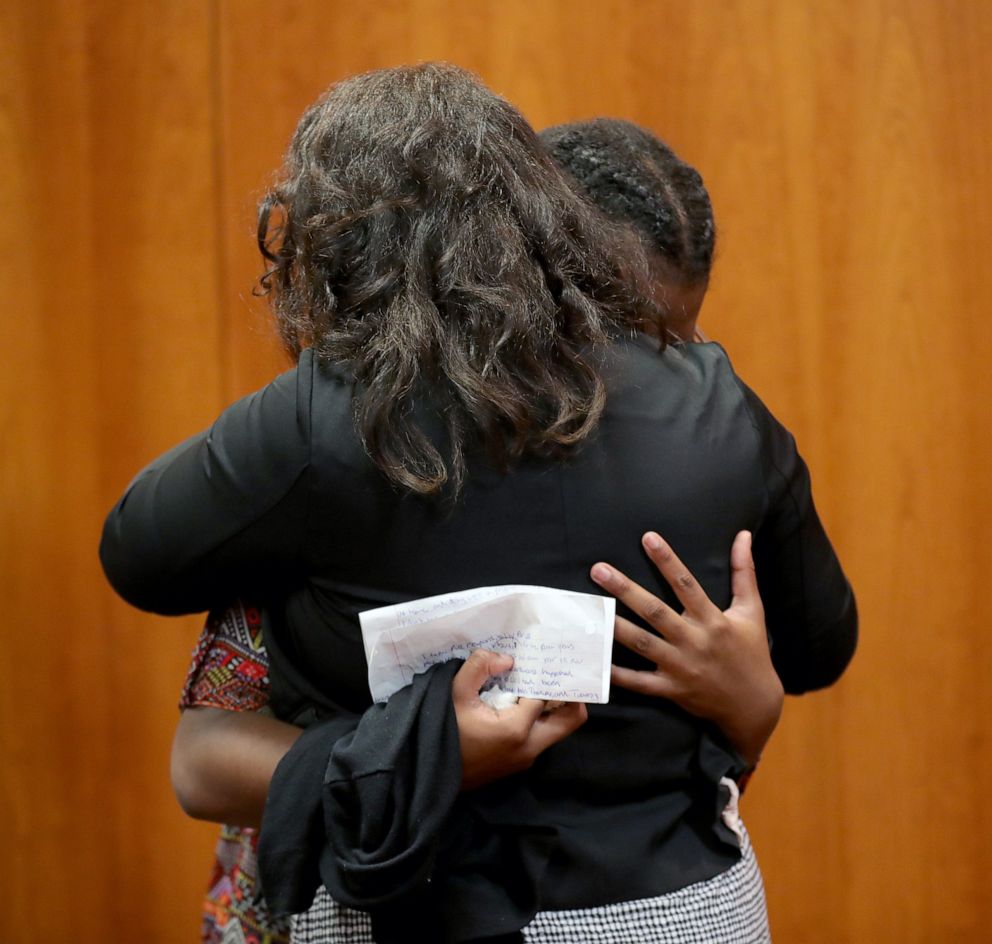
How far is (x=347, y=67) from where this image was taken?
2.12m

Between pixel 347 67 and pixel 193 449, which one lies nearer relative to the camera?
pixel 193 449

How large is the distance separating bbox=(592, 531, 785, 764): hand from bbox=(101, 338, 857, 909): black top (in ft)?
0.05

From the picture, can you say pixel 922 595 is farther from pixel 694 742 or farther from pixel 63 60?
pixel 63 60

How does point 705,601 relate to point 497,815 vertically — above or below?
above

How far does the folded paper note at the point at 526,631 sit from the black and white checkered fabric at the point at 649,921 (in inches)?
7.1

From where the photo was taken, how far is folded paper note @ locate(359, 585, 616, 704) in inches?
36.7

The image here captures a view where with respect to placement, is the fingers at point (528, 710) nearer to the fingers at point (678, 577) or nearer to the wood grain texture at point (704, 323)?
the fingers at point (678, 577)

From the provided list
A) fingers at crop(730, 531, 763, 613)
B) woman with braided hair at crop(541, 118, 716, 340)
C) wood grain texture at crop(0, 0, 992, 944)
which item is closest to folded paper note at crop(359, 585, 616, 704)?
fingers at crop(730, 531, 763, 613)

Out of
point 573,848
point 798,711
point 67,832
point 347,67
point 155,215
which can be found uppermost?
point 347,67

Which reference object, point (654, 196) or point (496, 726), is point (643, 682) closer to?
point (496, 726)

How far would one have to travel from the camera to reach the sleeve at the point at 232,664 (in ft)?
3.53

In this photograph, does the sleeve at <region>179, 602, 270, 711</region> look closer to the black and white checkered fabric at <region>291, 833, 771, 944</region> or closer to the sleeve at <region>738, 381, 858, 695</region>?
the black and white checkered fabric at <region>291, 833, 771, 944</region>

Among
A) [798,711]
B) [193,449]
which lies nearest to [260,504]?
[193,449]

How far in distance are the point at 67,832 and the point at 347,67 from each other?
1.51 m
